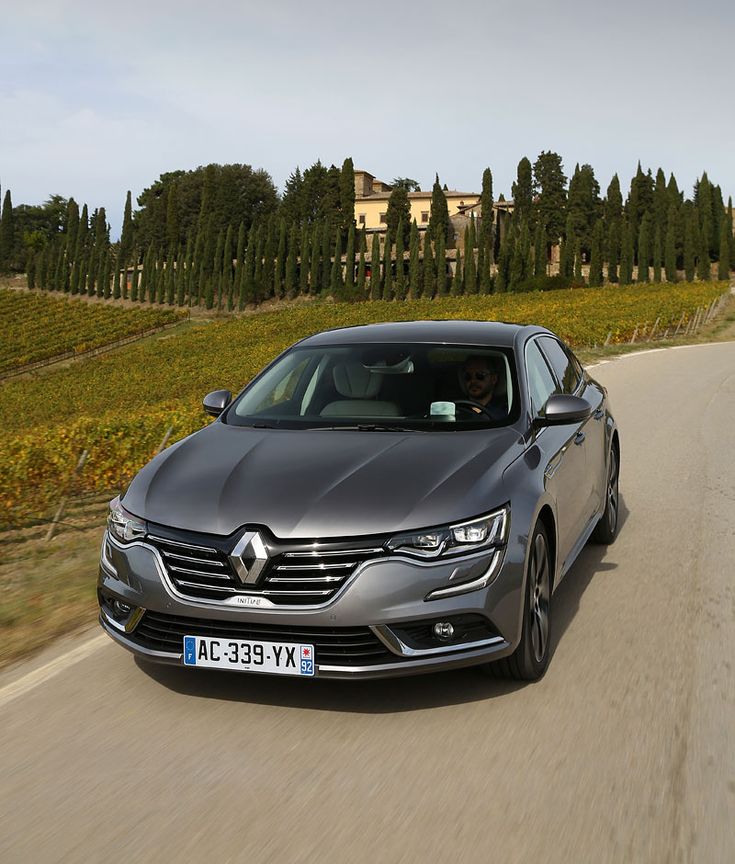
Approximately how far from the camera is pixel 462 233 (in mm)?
120875

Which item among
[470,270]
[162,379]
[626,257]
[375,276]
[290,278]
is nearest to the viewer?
[162,379]

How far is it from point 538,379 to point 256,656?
8.87ft

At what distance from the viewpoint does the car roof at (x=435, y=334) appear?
6.13 metres

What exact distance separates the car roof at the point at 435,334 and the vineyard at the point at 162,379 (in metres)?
4.30

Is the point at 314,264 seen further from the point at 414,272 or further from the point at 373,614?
the point at 373,614

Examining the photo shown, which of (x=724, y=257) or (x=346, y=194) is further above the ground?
(x=346, y=194)

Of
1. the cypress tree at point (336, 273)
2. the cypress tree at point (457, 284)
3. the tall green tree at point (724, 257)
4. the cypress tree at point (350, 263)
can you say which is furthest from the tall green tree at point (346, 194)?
the tall green tree at point (724, 257)

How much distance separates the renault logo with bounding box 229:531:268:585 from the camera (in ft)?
13.2

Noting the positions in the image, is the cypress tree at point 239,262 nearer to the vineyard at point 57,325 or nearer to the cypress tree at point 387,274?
the vineyard at point 57,325

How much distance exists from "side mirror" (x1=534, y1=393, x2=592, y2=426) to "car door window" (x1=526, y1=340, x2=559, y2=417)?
0.11m

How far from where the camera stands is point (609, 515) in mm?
7359

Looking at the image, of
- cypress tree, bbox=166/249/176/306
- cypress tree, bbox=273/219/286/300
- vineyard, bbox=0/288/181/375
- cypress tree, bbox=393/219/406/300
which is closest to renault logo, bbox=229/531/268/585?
vineyard, bbox=0/288/181/375

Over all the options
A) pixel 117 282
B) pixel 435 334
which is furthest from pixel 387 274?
pixel 435 334

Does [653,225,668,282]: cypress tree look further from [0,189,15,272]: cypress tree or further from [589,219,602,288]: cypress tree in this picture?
[0,189,15,272]: cypress tree
